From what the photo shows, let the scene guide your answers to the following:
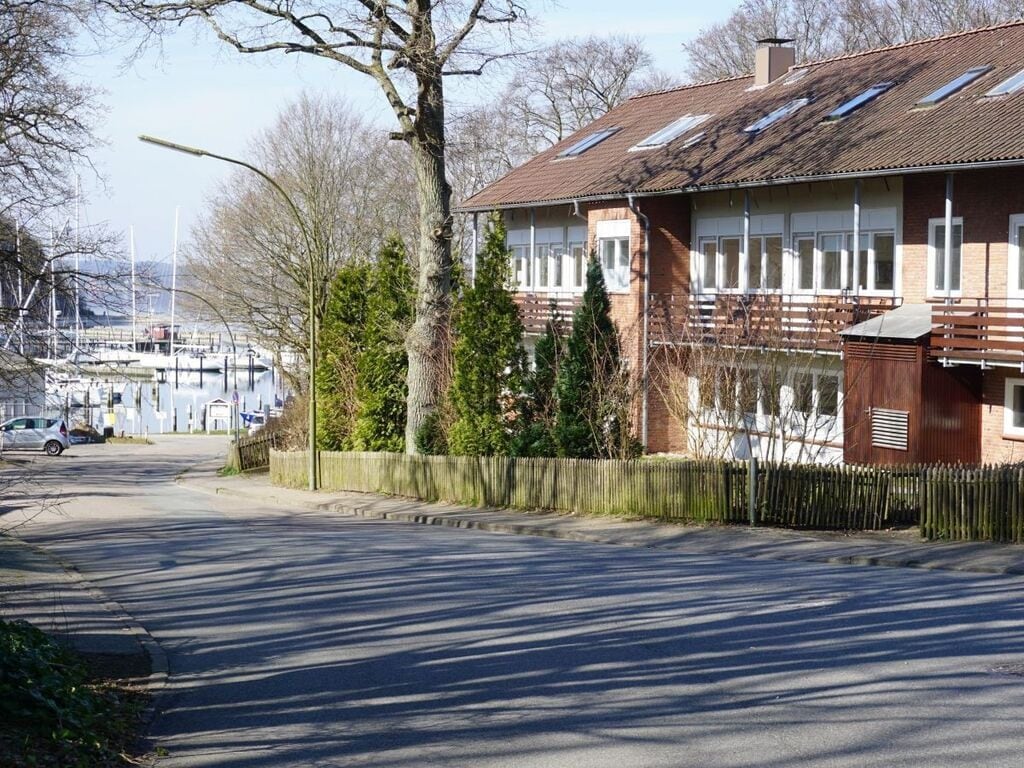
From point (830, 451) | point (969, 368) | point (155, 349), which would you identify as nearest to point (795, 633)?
point (969, 368)

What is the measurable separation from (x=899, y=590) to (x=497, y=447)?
17193 millimetres

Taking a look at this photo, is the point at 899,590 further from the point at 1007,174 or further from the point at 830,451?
the point at 830,451

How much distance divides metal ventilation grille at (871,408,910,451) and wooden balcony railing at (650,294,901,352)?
1863 millimetres

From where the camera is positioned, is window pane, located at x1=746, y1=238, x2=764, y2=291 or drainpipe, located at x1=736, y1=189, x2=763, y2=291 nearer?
drainpipe, located at x1=736, y1=189, x2=763, y2=291

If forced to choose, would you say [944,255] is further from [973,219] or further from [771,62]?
[771,62]

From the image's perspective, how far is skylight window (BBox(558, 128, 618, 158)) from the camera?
3897 centimetres

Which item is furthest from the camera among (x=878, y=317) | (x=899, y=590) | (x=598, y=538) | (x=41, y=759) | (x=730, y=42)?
(x=730, y=42)

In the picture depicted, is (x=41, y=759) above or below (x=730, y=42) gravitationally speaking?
below

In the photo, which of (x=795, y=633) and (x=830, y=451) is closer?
(x=795, y=633)

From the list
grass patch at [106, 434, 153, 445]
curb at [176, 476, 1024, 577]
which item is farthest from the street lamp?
grass patch at [106, 434, 153, 445]

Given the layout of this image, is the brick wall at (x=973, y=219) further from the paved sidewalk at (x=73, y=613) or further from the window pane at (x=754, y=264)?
the paved sidewalk at (x=73, y=613)

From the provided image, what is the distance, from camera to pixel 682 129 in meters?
36.0

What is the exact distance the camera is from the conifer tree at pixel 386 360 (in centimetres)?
3619

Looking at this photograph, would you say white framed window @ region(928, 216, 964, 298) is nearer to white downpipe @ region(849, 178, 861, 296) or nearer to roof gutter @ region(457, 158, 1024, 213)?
roof gutter @ region(457, 158, 1024, 213)
